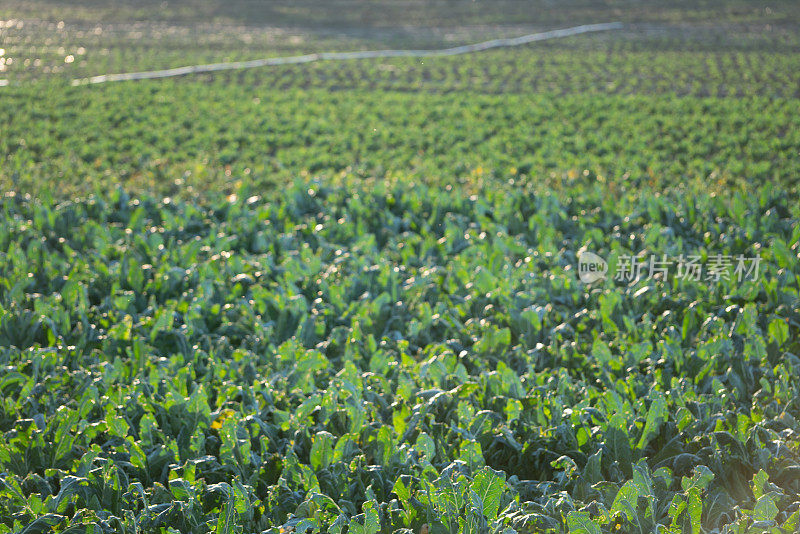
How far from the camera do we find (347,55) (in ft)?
60.4

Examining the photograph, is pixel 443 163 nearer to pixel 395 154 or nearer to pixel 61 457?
pixel 395 154

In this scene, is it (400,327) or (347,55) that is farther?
(347,55)

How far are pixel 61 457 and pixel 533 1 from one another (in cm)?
2816

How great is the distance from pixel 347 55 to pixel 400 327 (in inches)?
593

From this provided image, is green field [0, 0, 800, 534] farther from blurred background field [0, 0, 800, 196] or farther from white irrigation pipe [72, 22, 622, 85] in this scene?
white irrigation pipe [72, 22, 622, 85]

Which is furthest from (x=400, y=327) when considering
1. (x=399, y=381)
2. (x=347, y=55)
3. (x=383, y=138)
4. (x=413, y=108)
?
(x=347, y=55)

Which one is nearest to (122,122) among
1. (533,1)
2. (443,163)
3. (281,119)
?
(281,119)

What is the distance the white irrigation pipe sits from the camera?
1570cm

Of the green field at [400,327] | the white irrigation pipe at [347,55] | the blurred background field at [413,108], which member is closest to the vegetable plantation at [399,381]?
the green field at [400,327]

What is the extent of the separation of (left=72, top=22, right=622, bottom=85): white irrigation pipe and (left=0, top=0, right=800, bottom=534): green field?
204 inches

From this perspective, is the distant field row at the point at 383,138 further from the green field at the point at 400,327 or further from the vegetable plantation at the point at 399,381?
the vegetable plantation at the point at 399,381

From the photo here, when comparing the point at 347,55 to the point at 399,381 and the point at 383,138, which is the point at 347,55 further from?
the point at 399,381

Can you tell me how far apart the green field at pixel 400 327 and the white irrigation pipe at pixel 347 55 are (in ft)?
17.0

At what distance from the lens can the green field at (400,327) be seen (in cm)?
291
